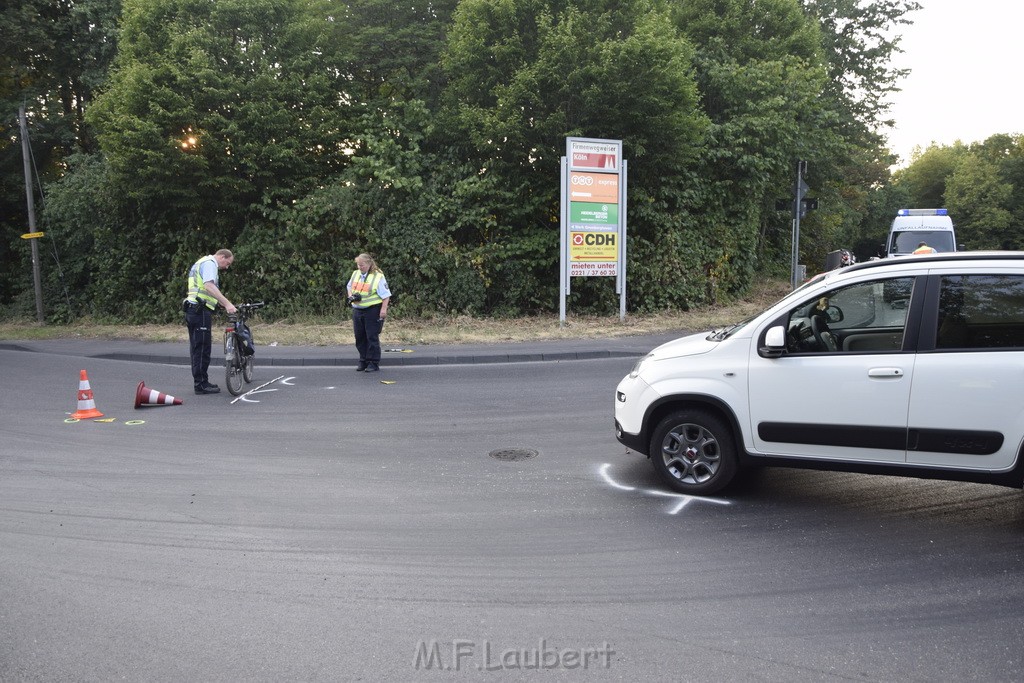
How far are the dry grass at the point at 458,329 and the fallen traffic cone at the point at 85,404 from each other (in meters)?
6.48

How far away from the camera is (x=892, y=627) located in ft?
12.8

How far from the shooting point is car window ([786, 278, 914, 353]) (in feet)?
17.8

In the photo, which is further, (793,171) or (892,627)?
(793,171)

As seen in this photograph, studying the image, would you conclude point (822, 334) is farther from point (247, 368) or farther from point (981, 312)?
point (247, 368)

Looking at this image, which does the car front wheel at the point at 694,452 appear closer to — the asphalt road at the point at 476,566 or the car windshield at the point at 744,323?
the asphalt road at the point at 476,566

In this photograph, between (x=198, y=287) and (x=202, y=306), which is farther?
(x=202, y=306)

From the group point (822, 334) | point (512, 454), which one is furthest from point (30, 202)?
point (822, 334)

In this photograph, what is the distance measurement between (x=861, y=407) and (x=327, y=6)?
69.8 feet

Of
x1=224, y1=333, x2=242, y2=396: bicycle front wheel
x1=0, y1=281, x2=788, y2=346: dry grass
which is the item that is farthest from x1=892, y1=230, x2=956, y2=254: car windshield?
x1=224, y1=333, x2=242, y2=396: bicycle front wheel

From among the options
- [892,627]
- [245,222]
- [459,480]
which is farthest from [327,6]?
[892,627]

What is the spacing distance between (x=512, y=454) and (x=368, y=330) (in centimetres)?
585

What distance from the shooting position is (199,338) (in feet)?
35.6

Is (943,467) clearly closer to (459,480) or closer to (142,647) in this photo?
(459,480)

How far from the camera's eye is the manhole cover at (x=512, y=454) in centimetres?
727
